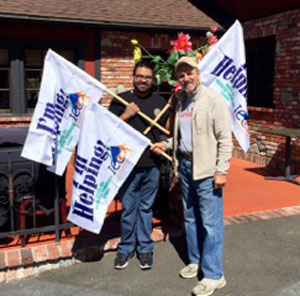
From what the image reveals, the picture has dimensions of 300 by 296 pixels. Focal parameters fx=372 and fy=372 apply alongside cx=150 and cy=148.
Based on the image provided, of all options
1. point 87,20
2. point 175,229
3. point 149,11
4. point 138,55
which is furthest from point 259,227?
point 149,11

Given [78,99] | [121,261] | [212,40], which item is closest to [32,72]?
[78,99]

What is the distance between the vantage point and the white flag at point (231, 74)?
3703mm

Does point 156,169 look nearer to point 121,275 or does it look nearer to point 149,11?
point 121,275

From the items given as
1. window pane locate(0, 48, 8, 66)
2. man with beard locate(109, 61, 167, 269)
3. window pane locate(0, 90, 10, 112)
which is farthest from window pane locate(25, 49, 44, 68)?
man with beard locate(109, 61, 167, 269)

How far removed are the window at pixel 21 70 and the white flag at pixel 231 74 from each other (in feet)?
15.7

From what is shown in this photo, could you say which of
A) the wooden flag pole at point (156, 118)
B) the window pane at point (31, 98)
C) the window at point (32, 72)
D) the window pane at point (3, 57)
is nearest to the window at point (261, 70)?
the window at point (32, 72)

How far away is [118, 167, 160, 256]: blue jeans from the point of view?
11.5 feet

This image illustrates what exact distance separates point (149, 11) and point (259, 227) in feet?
19.9

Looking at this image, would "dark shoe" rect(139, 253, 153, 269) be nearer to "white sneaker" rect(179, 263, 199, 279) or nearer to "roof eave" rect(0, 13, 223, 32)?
"white sneaker" rect(179, 263, 199, 279)

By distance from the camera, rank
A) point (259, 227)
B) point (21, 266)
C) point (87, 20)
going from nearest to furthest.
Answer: point (21, 266) < point (259, 227) < point (87, 20)

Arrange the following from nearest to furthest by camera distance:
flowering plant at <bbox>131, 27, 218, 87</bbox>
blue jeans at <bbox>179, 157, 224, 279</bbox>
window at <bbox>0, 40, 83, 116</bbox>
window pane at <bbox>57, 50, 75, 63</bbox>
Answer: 1. blue jeans at <bbox>179, 157, 224, 279</bbox>
2. flowering plant at <bbox>131, 27, 218, 87</bbox>
3. window at <bbox>0, 40, 83, 116</bbox>
4. window pane at <bbox>57, 50, 75, 63</bbox>

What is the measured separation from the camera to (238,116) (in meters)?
3.92

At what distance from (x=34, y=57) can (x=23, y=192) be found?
4631mm

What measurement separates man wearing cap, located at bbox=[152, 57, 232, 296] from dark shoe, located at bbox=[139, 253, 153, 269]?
0.36m
